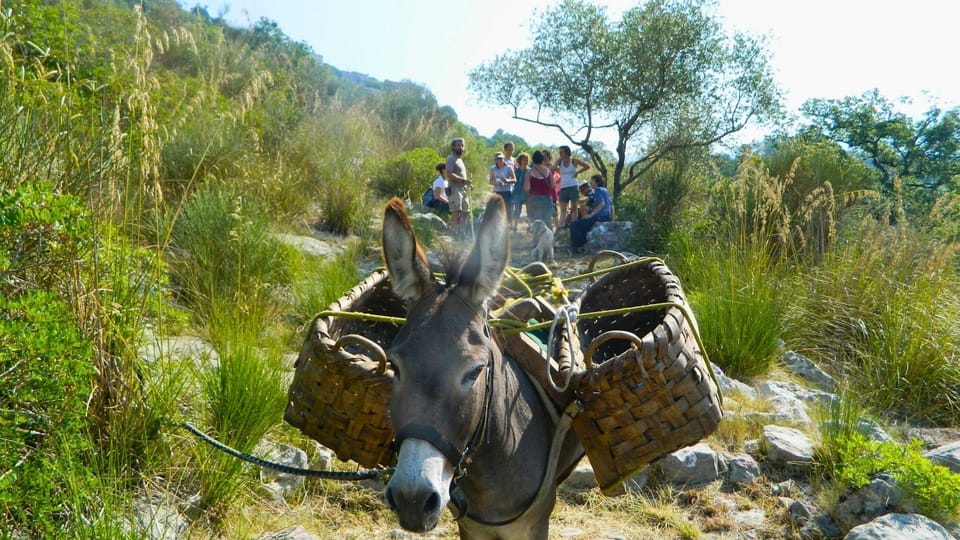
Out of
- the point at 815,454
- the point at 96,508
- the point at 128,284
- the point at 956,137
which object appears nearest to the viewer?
the point at 96,508

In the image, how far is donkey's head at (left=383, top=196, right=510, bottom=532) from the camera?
5.48 feet

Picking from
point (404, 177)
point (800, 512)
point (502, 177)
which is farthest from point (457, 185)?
point (800, 512)

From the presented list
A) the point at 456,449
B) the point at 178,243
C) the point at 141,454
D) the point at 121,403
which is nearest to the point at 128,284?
the point at 121,403

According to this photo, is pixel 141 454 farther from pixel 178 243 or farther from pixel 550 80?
pixel 550 80

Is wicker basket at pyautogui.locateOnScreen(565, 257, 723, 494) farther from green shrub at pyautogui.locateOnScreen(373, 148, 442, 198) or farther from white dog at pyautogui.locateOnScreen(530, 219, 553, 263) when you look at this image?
green shrub at pyautogui.locateOnScreen(373, 148, 442, 198)

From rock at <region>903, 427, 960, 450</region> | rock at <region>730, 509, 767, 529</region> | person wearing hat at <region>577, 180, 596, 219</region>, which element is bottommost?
rock at <region>730, 509, 767, 529</region>

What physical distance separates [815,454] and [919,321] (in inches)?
95.2

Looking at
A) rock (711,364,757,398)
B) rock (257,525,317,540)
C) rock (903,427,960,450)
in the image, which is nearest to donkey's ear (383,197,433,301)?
rock (257,525,317,540)

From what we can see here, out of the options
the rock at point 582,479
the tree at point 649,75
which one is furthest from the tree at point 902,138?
the rock at point 582,479

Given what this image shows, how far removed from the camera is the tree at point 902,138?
14336mm

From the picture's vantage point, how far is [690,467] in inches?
174

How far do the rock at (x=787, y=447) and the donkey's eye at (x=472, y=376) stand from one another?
11.8 ft

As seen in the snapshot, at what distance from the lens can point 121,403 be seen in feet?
9.68

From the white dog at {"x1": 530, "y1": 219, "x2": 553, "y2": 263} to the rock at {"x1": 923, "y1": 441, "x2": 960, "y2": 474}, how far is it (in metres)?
6.18
